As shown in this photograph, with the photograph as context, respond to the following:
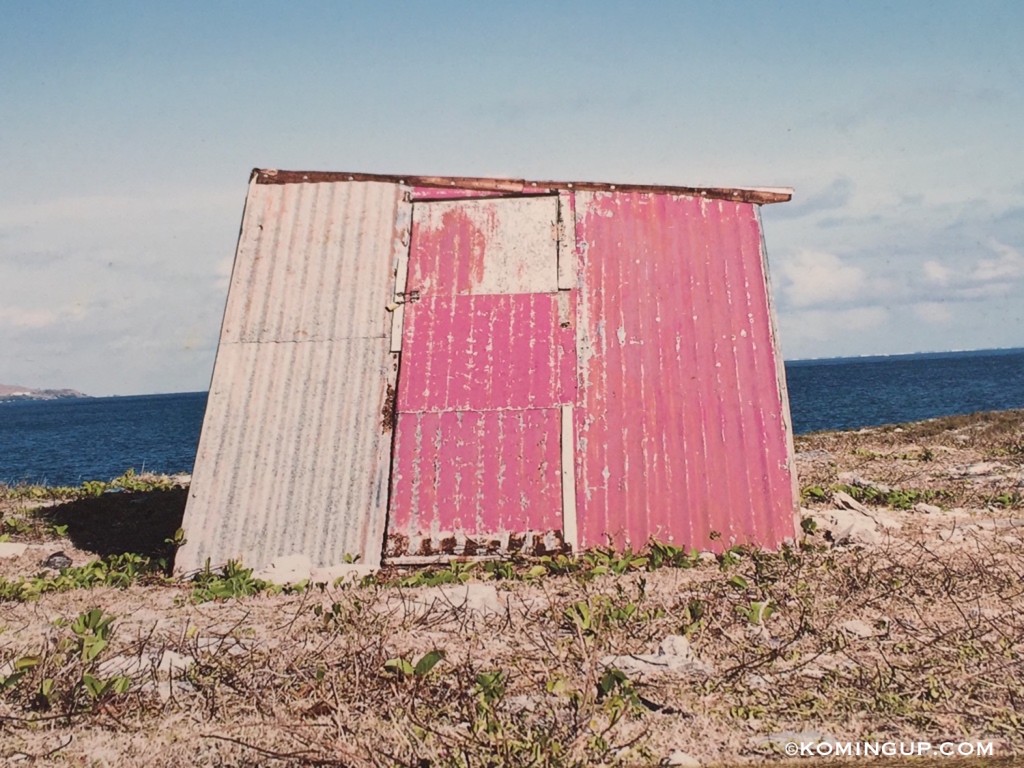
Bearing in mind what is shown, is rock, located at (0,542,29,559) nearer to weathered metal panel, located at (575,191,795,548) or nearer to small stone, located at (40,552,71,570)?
small stone, located at (40,552,71,570)

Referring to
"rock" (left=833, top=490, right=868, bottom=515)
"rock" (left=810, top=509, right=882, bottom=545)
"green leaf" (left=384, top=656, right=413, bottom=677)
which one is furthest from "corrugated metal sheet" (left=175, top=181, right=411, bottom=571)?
"rock" (left=833, top=490, right=868, bottom=515)

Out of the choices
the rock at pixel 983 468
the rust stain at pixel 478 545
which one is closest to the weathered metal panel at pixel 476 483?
the rust stain at pixel 478 545

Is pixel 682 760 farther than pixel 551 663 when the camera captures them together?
No

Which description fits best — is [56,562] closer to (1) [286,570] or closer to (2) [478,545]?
(1) [286,570]

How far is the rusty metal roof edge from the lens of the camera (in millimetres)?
8758

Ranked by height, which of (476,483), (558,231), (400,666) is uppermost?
(558,231)

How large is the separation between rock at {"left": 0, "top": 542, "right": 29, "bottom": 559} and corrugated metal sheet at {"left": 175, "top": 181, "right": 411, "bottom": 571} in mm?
2584

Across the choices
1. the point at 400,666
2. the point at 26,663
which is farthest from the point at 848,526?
the point at 26,663

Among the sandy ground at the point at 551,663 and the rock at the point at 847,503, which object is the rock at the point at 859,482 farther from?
the sandy ground at the point at 551,663

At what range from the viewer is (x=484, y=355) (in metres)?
8.20

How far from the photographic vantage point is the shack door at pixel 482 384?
7.51 m

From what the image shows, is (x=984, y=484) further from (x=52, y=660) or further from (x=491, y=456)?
(x=52, y=660)

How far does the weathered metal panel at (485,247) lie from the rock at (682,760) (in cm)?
559

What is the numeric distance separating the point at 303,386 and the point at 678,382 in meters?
4.07
